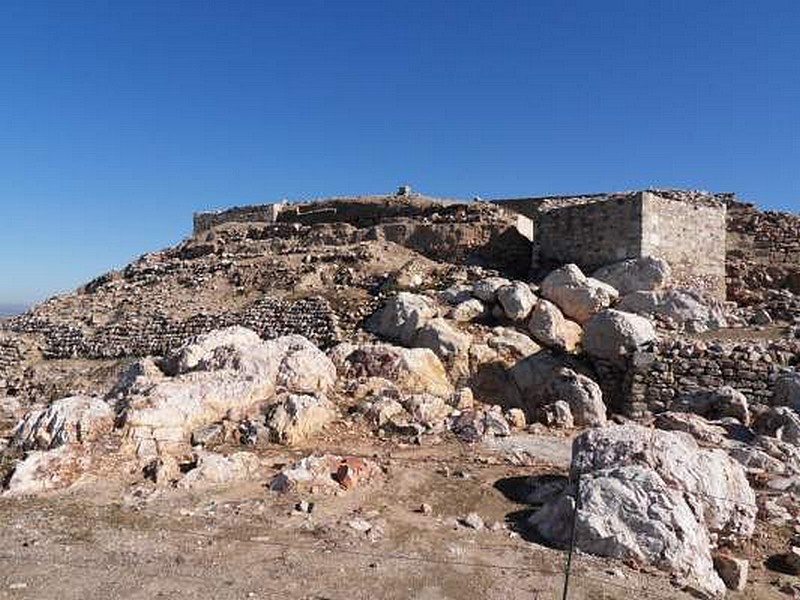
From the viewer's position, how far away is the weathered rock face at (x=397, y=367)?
12.3 m

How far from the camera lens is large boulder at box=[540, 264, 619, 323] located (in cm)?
1462

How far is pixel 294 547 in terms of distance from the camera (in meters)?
6.25

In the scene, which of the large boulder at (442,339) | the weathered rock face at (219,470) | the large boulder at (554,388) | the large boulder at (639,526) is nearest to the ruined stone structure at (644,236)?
the large boulder at (554,388)

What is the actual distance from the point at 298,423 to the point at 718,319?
32.0 ft

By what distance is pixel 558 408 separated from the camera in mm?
11445

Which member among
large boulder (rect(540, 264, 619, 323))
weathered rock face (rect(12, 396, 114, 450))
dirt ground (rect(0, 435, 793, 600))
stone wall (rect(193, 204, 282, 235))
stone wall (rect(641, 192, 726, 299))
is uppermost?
stone wall (rect(193, 204, 282, 235))

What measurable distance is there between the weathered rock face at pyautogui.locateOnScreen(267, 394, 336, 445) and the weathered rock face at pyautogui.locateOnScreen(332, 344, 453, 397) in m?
2.00

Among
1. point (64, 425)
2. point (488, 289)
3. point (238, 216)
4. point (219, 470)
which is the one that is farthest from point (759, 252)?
point (238, 216)

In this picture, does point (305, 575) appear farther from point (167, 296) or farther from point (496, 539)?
point (167, 296)

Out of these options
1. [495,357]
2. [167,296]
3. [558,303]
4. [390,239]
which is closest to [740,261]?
[558,303]

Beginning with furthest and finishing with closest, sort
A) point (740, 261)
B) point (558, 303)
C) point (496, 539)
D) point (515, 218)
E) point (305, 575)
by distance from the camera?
1. point (515, 218)
2. point (740, 261)
3. point (558, 303)
4. point (496, 539)
5. point (305, 575)

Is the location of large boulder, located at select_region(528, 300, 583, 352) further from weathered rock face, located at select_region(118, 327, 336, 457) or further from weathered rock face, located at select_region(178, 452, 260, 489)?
weathered rock face, located at select_region(178, 452, 260, 489)

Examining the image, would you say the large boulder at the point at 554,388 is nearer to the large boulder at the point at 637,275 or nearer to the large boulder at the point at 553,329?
the large boulder at the point at 553,329

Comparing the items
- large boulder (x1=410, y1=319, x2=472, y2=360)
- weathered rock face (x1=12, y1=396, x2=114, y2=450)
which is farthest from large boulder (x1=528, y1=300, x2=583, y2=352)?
weathered rock face (x1=12, y1=396, x2=114, y2=450)
